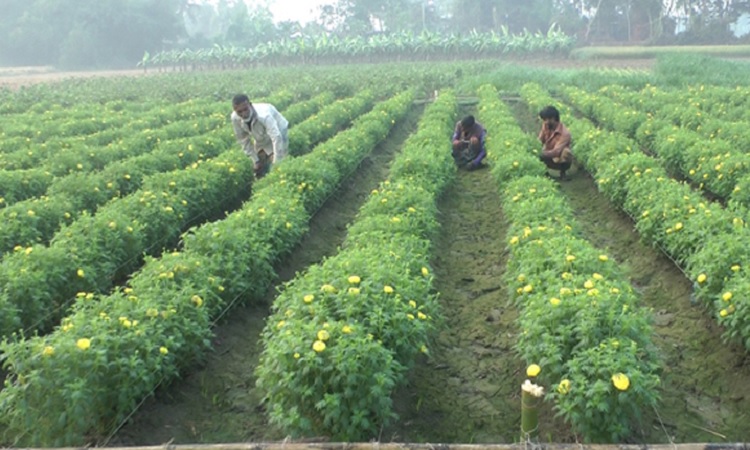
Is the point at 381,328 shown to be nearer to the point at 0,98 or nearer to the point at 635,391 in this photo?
the point at 635,391

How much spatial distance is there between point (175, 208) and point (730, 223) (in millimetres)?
6486

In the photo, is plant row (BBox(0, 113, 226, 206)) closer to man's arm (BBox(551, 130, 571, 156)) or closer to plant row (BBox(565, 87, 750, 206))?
man's arm (BBox(551, 130, 571, 156))

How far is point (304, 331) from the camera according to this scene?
412 cm

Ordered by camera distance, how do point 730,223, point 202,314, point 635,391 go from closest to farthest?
point 635,391
point 202,314
point 730,223

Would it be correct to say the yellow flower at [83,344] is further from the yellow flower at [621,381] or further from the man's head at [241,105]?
the man's head at [241,105]

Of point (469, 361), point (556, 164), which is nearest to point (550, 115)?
point (556, 164)

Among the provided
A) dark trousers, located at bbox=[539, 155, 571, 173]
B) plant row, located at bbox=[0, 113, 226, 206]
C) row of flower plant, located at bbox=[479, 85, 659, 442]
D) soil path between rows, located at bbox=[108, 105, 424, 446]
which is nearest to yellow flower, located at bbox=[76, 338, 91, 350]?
soil path between rows, located at bbox=[108, 105, 424, 446]

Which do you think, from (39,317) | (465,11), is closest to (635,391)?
(39,317)

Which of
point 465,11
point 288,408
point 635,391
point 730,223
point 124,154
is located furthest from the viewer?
point 465,11

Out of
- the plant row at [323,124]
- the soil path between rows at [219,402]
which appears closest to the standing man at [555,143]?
the plant row at [323,124]

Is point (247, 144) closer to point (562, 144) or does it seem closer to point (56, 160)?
point (56, 160)

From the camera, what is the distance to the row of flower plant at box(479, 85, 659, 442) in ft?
12.3

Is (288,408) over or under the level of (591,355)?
under

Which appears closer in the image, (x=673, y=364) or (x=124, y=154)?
(x=673, y=364)
